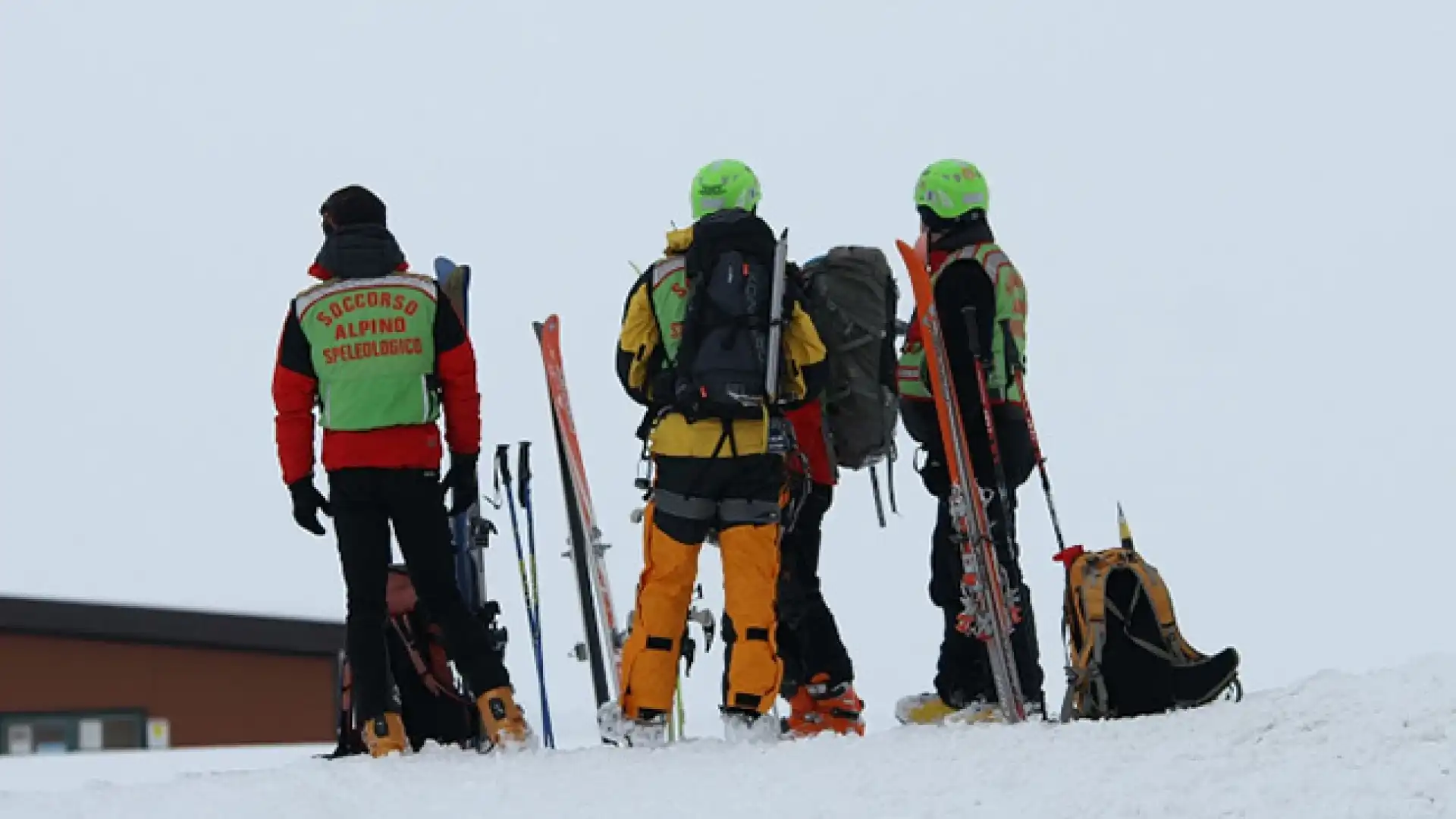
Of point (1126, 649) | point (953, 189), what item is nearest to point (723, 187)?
point (953, 189)

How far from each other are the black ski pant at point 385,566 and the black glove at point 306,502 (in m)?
0.07

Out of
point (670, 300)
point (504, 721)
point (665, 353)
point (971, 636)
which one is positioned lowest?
point (504, 721)

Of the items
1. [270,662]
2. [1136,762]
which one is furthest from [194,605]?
[1136,762]

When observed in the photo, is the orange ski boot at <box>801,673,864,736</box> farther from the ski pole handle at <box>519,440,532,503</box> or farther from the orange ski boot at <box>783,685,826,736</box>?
the ski pole handle at <box>519,440,532,503</box>

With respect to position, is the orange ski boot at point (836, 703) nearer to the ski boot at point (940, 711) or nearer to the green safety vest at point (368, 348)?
the ski boot at point (940, 711)

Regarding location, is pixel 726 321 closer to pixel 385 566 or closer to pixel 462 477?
pixel 462 477

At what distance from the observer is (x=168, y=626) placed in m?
15.1

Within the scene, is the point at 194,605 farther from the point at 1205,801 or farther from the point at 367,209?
the point at 1205,801

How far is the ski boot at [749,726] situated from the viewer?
25.4 feet

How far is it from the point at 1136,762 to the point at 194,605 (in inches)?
416

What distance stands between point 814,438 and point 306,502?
2.05 m

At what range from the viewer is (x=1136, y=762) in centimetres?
610

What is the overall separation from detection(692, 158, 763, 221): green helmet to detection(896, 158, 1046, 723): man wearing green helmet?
910 mm

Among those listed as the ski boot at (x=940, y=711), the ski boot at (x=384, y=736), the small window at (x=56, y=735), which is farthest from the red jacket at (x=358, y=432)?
the small window at (x=56, y=735)
